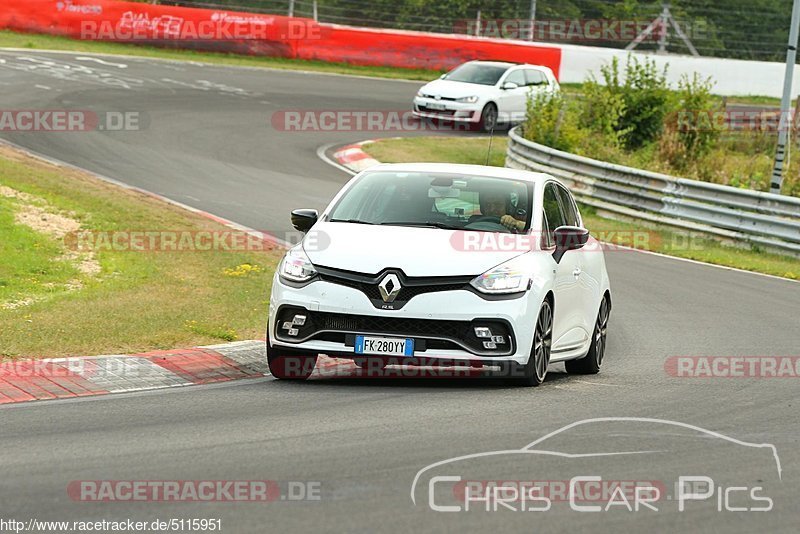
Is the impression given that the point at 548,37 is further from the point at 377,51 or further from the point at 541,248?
the point at 541,248

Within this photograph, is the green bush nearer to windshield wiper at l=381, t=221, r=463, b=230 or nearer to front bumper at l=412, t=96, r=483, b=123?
front bumper at l=412, t=96, r=483, b=123

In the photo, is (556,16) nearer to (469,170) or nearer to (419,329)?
(469,170)

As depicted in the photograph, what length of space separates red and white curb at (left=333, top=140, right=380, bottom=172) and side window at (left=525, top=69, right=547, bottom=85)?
315 inches

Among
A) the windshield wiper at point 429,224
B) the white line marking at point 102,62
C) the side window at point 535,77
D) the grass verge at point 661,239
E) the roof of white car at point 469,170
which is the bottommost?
the grass verge at point 661,239

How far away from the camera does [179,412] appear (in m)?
8.39

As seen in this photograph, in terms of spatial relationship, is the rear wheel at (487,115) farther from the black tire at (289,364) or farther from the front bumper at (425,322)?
the front bumper at (425,322)

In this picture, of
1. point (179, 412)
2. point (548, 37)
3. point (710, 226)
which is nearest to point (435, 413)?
point (179, 412)

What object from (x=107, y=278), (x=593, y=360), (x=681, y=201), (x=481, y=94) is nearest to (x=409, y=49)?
(x=481, y=94)

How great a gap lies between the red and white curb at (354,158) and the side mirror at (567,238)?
49.6 ft

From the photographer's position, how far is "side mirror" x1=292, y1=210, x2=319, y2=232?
1048 centimetres

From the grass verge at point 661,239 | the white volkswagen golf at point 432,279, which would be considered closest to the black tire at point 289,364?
the white volkswagen golf at point 432,279

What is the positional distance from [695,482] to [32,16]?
3500cm

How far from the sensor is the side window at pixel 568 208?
11.6 metres

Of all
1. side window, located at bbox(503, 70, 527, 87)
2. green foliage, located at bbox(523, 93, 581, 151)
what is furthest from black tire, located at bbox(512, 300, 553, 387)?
side window, located at bbox(503, 70, 527, 87)
